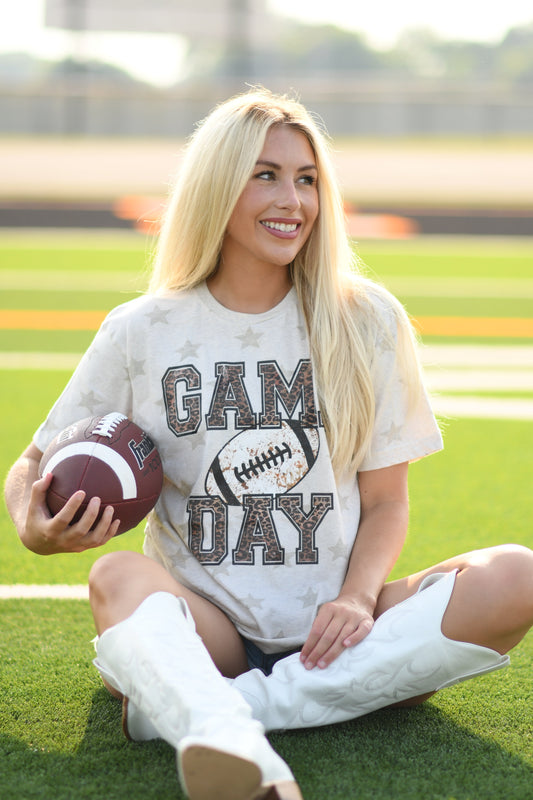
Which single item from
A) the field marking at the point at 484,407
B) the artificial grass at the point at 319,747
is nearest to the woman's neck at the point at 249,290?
the artificial grass at the point at 319,747

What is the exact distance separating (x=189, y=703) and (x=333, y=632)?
443 mm

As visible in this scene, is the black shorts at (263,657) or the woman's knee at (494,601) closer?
the woman's knee at (494,601)

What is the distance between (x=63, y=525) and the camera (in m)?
2.16

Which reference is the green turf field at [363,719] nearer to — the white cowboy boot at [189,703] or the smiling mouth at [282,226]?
the white cowboy boot at [189,703]

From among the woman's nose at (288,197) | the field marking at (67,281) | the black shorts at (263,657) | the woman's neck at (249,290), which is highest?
the woman's nose at (288,197)

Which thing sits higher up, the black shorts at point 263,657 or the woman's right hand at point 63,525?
the woman's right hand at point 63,525

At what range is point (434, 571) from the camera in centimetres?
225

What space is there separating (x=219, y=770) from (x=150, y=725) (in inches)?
17.2

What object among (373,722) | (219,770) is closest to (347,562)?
(373,722)

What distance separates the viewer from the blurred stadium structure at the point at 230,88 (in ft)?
100

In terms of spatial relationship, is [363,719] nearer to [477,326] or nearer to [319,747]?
[319,747]

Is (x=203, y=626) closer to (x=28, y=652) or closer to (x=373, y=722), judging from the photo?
(x=373, y=722)

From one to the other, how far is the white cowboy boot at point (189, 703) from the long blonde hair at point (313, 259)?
0.63 metres

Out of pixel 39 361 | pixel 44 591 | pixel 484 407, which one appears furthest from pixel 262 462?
pixel 39 361
